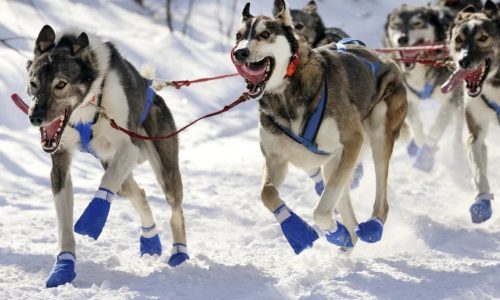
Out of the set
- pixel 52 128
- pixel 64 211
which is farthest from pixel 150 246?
pixel 52 128

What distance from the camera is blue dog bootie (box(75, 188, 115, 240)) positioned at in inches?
141

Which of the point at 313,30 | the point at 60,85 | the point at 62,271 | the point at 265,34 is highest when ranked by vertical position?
the point at 313,30

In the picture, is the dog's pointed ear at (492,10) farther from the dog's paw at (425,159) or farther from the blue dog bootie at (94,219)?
the blue dog bootie at (94,219)

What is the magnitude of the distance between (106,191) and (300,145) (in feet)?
2.82

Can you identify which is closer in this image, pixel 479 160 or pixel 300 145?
pixel 300 145

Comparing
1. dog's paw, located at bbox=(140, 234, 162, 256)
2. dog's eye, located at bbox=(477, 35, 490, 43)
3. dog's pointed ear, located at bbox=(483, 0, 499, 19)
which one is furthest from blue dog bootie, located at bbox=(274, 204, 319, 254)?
dog's pointed ear, located at bbox=(483, 0, 499, 19)

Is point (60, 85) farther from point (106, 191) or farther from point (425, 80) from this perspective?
point (425, 80)

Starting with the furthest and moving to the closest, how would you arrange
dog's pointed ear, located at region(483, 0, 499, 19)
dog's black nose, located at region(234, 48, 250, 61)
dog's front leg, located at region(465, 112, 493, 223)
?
dog's pointed ear, located at region(483, 0, 499, 19)
dog's front leg, located at region(465, 112, 493, 223)
dog's black nose, located at region(234, 48, 250, 61)

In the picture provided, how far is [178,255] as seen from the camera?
404 cm

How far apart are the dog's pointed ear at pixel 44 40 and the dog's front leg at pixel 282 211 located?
3.52 feet

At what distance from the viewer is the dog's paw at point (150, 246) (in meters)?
4.25

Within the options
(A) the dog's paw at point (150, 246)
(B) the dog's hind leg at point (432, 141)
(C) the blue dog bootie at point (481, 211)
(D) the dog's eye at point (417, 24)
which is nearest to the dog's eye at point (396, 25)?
(D) the dog's eye at point (417, 24)

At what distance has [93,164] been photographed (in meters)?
6.61

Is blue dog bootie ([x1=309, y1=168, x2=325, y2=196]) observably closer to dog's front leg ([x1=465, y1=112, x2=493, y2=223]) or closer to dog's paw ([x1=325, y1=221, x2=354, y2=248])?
dog's front leg ([x1=465, y1=112, x2=493, y2=223])
